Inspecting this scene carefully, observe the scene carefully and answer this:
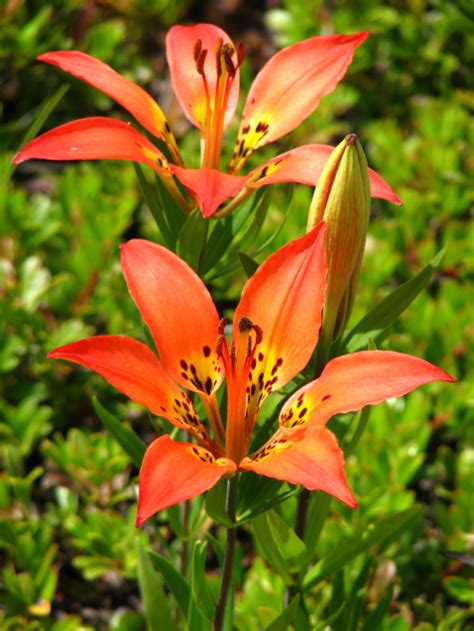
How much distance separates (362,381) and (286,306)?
0.13m

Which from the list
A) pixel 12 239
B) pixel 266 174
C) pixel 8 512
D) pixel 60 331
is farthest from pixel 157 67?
pixel 266 174

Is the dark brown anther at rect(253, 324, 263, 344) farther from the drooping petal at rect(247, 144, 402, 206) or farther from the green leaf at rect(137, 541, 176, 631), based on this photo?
the green leaf at rect(137, 541, 176, 631)

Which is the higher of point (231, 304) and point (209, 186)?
point (209, 186)

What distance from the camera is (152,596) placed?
116 cm

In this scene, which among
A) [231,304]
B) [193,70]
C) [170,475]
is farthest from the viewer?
[231,304]

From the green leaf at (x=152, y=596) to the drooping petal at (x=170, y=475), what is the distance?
319 mm

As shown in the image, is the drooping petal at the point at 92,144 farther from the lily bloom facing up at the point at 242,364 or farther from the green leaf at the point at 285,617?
the green leaf at the point at 285,617

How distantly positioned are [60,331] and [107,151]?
39.6 inches

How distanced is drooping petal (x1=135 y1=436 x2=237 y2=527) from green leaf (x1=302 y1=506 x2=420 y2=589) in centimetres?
31

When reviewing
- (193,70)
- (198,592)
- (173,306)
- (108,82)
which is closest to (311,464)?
(173,306)

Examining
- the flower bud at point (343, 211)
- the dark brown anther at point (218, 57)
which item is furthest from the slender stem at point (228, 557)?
the dark brown anther at point (218, 57)

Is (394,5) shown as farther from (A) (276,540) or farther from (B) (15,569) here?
(A) (276,540)

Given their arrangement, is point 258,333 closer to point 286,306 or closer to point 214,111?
point 286,306

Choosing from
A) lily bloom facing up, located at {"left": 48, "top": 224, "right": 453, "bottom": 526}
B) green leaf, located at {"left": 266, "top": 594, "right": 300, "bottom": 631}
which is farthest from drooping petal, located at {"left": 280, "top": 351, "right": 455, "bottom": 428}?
green leaf, located at {"left": 266, "top": 594, "right": 300, "bottom": 631}
